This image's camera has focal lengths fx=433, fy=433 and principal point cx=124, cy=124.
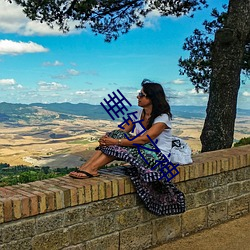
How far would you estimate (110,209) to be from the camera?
327 cm

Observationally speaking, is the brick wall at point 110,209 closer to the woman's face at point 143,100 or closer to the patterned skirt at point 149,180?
the patterned skirt at point 149,180

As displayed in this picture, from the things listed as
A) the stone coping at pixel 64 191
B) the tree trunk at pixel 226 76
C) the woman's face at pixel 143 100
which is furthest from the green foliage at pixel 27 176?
the tree trunk at pixel 226 76

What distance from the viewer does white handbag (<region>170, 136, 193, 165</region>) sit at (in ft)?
12.6

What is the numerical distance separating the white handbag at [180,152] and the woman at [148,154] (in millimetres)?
150

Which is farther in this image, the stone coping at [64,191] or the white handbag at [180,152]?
the white handbag at [180,152]

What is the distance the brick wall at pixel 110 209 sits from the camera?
280cm

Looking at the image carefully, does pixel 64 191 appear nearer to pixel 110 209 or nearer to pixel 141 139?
pixel 110 209

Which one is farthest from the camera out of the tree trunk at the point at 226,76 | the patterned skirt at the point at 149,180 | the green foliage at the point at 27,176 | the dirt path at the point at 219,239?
the tree trunk at the point at 226,76

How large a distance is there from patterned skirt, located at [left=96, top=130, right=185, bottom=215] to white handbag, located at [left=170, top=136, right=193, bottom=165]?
0.99 ft

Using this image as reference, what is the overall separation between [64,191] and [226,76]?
4.46 meters

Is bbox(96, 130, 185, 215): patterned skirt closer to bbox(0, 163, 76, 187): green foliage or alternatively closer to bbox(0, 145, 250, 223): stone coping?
→ bbox(0, 145, 250, 223): stone coping

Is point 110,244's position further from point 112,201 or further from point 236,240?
point 236,240

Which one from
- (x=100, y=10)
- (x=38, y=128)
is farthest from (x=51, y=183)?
(x=38, y=128)

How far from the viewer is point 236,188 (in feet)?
14.5
